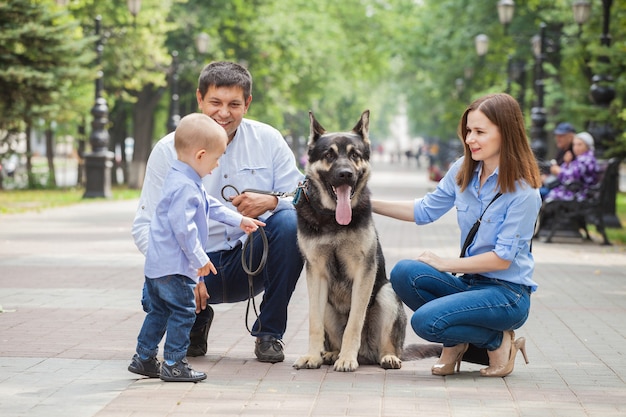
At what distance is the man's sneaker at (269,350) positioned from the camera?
6484 mm

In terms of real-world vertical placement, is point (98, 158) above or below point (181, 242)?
below

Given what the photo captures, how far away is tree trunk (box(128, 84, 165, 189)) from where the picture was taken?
115ft

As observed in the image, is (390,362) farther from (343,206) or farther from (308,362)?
(343,206)

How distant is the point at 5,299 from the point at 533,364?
15.8 ft

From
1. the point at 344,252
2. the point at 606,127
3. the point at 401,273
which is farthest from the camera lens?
the point at 606,127

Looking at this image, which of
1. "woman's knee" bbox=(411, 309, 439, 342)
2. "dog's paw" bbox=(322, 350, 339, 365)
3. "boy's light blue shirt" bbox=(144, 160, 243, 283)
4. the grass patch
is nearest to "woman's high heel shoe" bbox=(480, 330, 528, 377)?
"woman's knee" bbox=(411, 309, 439, 342)

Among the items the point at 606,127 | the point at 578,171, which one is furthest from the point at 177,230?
the point at 606,127

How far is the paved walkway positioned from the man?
318mm

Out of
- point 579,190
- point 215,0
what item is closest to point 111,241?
point 579,190

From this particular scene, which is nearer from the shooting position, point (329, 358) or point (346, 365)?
point (346, 365)

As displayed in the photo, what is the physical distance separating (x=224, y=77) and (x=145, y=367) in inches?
73.5

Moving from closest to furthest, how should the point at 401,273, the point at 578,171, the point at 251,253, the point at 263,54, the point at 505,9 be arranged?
the point at 401,273 < the point at 251,253 < the point at 578,171 < the point at 505,9 < the point at 263,54

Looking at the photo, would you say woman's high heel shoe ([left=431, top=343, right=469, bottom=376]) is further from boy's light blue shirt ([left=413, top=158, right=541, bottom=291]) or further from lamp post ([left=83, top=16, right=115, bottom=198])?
lamp post ([left=83, top=16, right=115, bottom=198])

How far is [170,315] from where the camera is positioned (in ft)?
18.7
